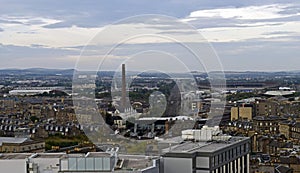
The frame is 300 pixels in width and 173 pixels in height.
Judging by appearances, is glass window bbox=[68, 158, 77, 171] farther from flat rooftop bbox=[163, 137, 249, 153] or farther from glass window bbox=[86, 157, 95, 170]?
flat rooftop bbox=[163, 137, 249, 153]

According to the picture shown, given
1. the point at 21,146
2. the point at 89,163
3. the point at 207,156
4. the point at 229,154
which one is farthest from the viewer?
the point at 21,146

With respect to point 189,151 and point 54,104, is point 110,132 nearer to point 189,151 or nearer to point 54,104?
point 189,151

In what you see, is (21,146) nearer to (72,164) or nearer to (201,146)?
(201,146)

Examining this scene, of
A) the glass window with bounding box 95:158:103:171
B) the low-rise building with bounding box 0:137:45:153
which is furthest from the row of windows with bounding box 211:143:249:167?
the low-rise building with bounding box 0:137:45:153

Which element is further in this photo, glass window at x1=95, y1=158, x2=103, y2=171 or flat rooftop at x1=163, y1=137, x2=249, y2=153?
flat rooftop at x1=163, y1=137, x2=249, y2=153

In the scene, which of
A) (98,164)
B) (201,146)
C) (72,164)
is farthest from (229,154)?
(72,164)

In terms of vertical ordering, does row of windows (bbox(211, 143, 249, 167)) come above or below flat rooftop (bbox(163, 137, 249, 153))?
below

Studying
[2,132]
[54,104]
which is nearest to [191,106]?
[2,132]

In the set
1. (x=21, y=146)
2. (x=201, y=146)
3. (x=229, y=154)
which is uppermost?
(x=201, y=146)

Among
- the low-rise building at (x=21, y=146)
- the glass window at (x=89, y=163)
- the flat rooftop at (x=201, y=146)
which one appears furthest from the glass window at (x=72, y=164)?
the low-rise building at (x=21, y=146)
